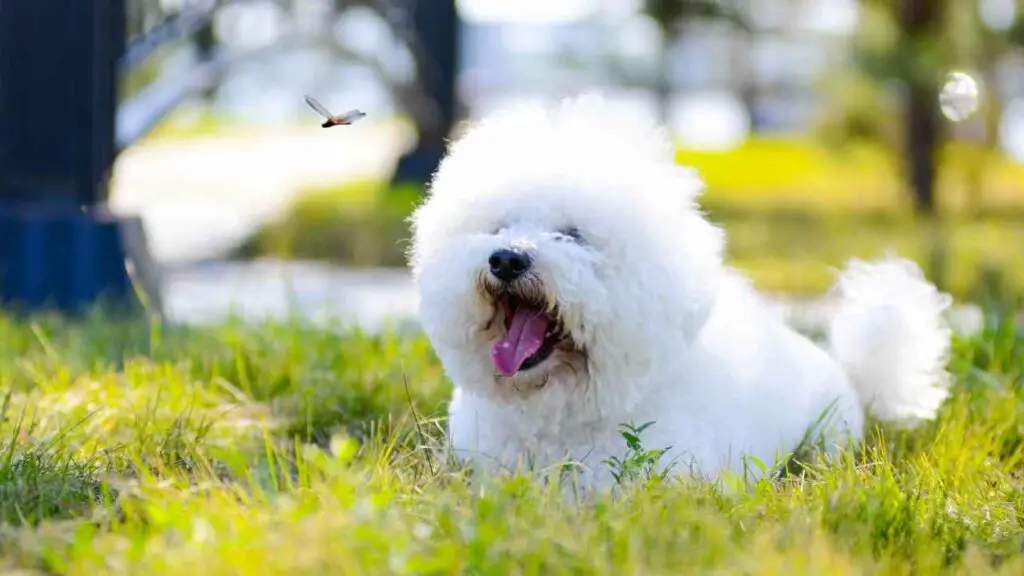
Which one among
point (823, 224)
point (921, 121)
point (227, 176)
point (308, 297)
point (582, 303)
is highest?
point (582, 303)

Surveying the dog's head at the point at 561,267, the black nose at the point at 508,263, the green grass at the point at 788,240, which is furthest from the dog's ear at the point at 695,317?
the green grass at the point at 788,240

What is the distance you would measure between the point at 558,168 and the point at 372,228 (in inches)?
228

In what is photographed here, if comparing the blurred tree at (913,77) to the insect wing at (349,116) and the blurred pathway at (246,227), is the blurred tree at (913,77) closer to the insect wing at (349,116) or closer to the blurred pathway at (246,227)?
the blurred pathway at (246,227)

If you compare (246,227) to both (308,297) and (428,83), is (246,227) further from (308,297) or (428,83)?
(308,297)

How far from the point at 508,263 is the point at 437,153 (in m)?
7.68

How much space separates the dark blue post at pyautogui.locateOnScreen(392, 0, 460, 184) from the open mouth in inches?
290

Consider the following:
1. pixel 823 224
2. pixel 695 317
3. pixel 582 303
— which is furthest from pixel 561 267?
pixel 823 224

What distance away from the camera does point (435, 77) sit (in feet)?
35.0

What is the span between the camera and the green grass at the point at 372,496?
2.46 meters

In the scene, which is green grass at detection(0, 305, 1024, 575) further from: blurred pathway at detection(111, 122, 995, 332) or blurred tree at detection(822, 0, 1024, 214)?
Result: blurred tree at detection(822, 0, 1024, 214)

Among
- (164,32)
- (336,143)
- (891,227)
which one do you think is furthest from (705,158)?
(164,32)

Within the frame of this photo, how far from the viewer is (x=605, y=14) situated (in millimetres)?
14477

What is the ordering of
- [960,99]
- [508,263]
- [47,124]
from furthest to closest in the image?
[960,99]
[47,124]
[508,263]

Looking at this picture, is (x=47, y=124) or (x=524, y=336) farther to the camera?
(x=47, y=124)
